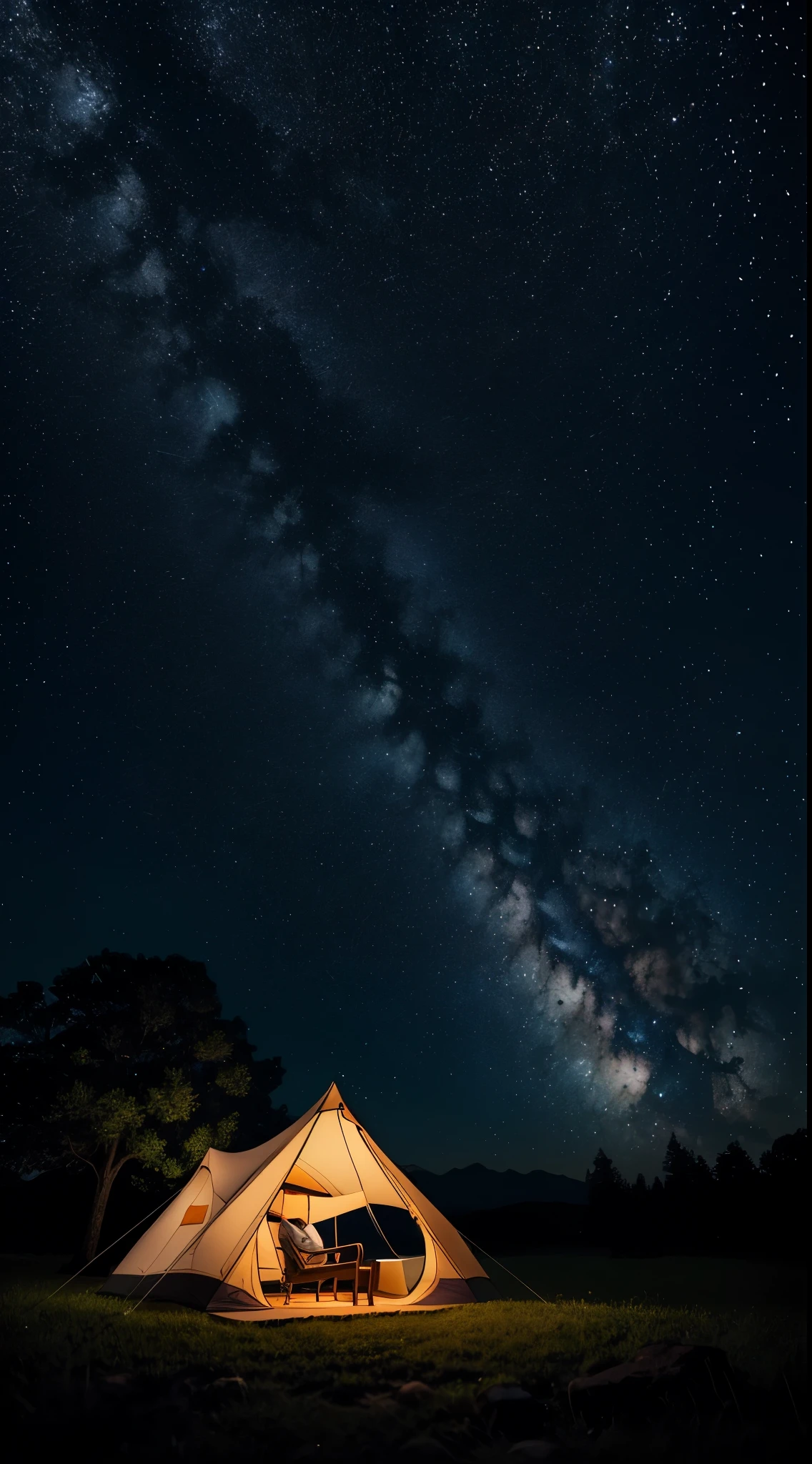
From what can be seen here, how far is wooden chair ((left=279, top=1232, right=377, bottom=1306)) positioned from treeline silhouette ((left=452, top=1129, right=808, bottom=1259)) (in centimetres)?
2061

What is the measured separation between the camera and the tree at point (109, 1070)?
17188 mm

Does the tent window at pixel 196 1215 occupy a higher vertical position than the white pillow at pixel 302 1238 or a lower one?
higher

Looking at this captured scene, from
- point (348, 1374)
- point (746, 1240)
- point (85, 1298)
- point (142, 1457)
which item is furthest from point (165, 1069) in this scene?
point (746, 1240)

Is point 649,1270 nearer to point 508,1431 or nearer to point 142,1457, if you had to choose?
point 508,1431

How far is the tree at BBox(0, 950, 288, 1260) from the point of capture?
1719 centimetres

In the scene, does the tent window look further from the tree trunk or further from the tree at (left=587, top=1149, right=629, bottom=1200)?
the tree at (left=587, top=1149, right=629, bottom=1200)

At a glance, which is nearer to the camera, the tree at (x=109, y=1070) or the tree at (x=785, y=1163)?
the tree at (x=109, y=1070)

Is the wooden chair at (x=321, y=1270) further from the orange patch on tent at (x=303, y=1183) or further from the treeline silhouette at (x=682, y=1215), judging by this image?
the treeline silhouette at (x=682, y=1215)

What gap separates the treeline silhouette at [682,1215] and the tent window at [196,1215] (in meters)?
22.0

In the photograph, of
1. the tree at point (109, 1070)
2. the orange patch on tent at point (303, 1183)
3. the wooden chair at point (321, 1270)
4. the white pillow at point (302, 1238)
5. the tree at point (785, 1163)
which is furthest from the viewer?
the tree at point (785, 1163)

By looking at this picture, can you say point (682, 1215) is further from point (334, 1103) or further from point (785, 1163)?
point (334, 1103)

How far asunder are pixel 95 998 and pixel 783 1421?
1632 cm

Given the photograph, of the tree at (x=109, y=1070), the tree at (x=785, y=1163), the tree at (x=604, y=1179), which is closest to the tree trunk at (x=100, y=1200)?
the tree at (x=109, y=1070)

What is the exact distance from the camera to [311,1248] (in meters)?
10.7
